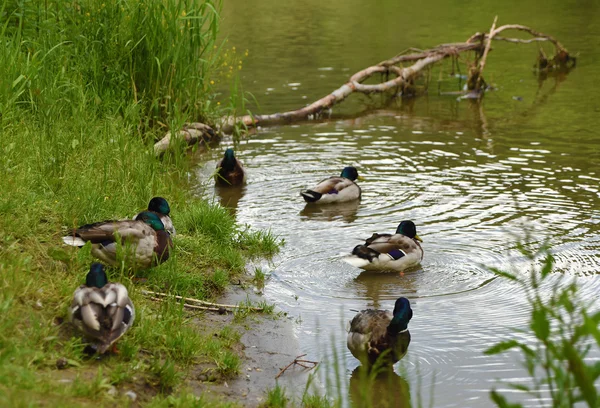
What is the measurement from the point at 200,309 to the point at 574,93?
41.2 feet

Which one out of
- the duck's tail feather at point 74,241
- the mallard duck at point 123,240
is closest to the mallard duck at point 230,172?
the mallard duck at point 123,240

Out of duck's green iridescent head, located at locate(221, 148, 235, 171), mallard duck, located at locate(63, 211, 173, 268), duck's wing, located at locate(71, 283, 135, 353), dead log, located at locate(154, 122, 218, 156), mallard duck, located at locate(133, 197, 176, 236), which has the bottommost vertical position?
dead log, located at locate(154, 122, 218, 156)

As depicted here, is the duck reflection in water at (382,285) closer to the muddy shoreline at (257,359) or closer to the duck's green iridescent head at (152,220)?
the muddy shoreline at (257,359)

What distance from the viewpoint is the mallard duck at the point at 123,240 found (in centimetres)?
596

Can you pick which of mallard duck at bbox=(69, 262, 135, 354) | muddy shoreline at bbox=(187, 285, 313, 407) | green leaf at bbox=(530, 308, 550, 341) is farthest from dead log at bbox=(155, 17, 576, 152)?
green leaf at bbox=(530, 308, 550, 341)

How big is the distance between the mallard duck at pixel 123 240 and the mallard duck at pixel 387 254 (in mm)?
2135

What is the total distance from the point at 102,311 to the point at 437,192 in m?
6.39

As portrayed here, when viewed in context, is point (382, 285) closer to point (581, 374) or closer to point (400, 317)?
point (400, 317)

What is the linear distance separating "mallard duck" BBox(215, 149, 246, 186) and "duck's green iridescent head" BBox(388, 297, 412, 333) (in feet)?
17.0

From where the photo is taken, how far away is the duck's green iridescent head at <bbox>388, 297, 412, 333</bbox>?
5.87 metres

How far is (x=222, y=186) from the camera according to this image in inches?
431

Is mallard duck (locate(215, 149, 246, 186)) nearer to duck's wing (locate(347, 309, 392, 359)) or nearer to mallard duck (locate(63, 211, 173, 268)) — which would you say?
mallard duck (locate(63, 211, 173, 268))

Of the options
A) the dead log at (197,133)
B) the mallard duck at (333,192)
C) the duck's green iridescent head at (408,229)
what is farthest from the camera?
the dead log at (197,133)

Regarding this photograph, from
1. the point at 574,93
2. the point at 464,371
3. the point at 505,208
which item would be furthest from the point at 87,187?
the point at 574,93
